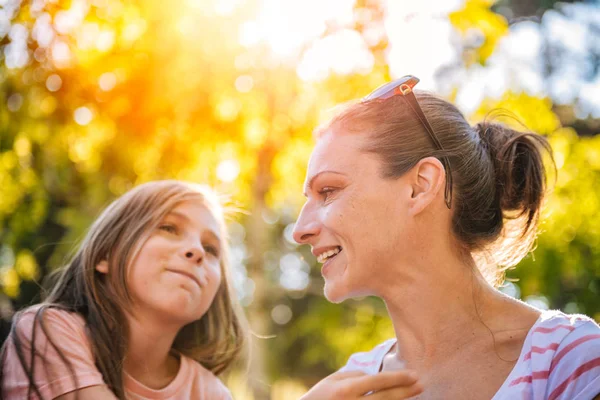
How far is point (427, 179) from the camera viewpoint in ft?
6.59

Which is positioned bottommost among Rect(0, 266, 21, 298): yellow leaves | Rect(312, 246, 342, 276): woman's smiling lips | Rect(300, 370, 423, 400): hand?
Rect(0, 266, 21, 298): yellow leaves

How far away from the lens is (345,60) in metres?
4.41

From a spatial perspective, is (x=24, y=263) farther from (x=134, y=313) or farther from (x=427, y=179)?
(x=427, y=179)

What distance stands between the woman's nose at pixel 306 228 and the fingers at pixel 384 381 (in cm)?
50

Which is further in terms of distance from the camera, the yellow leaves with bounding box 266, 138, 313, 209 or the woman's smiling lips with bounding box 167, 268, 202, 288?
the yellow leaves with bounding box 266, 138, 313, 209

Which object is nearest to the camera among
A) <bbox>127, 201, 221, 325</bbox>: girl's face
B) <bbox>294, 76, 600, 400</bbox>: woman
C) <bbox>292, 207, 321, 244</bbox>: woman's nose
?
<bbox>294, 76, 600, 400</bbox>: woman

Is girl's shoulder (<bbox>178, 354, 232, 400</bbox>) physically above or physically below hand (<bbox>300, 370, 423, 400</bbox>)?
below

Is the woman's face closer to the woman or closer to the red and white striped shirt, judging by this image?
the woman

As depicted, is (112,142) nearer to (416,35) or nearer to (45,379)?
(416,35)

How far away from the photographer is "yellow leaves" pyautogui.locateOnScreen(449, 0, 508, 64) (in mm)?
4172

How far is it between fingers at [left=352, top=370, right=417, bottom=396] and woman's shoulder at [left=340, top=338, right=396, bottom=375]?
1.35 ft

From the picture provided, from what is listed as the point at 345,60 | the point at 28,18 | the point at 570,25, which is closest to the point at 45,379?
the point at 28,18

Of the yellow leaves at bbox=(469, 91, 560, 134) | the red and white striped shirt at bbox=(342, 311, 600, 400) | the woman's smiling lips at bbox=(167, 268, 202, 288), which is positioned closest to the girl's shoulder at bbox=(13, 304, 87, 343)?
the woman's smiling lips at bbox=(167, 268, 202, 288)

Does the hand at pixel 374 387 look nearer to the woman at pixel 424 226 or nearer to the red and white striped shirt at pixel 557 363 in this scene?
the woman at pixel 424 226
